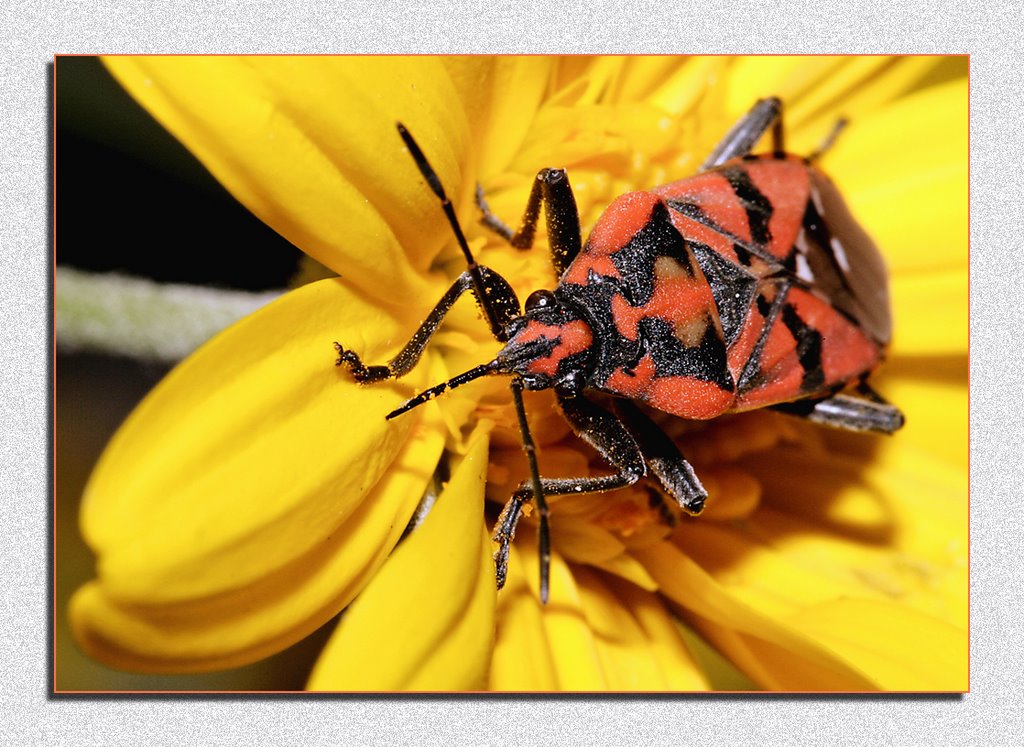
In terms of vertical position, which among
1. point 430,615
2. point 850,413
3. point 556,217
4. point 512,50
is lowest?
point 430,615

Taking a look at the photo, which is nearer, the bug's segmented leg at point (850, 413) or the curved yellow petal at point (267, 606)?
the curved yellow petal at point (267, 606)

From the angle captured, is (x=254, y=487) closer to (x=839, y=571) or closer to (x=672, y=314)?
(x=672, y=314)

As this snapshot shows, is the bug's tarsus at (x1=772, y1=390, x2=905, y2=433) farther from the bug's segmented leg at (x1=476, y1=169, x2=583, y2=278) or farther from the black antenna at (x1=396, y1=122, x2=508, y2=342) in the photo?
the black antenna at (x1=396, y1=122, x2=508, y2=342)

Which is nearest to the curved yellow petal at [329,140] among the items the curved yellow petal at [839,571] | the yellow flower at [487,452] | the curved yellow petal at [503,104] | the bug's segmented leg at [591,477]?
the yellow flower at [487,452]

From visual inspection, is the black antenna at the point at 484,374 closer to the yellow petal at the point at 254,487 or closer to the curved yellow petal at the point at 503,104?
the yellow petal at the point at 254,487

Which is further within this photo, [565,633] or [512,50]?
[512,50]

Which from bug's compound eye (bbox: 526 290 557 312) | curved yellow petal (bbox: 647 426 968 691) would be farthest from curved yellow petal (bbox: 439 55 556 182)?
curved yellow petal (bbox: 647 426 968 691)

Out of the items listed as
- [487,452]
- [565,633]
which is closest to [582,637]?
[565,633]
